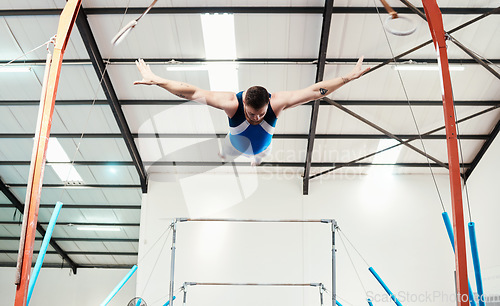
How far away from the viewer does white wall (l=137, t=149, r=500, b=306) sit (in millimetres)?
11383

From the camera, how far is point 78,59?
975cm

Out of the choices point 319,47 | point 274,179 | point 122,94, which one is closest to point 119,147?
point 122,94

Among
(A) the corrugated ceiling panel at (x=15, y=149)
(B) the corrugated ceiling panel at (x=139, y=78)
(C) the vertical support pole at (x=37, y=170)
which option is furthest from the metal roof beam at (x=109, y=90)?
(C) the vertical support pole at (x=37, y=170)

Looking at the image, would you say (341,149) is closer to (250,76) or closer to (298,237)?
(298,237)

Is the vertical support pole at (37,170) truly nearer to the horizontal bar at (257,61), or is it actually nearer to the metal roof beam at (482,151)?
the horizontal bar at (257,61)

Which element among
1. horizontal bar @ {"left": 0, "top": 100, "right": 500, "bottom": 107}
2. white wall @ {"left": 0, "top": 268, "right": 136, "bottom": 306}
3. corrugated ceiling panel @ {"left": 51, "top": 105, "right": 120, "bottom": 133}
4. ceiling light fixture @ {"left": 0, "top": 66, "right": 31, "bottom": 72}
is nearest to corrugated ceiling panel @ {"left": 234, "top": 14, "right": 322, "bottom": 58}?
horizontal bar @ {"left": 0, "top": 100, "right": 500, "bottom": 107}

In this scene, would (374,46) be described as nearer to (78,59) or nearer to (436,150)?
(436,150)

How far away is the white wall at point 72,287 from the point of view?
16.4 metres

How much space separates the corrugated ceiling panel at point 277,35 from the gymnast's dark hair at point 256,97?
17.5 feet

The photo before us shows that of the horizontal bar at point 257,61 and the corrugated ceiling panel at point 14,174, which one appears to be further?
the corrugated ceiling panel at point 14,174

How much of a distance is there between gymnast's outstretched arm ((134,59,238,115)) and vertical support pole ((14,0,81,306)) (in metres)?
0.89

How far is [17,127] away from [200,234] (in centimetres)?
483

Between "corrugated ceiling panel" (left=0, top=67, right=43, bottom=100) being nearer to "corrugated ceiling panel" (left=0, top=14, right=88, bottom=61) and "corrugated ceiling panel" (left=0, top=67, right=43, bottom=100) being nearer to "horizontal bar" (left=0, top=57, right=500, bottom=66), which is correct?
"horizontal bar" (left=0, top=57, right=500, bottom=66)

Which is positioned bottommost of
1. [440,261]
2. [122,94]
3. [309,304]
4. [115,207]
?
[309,304]
